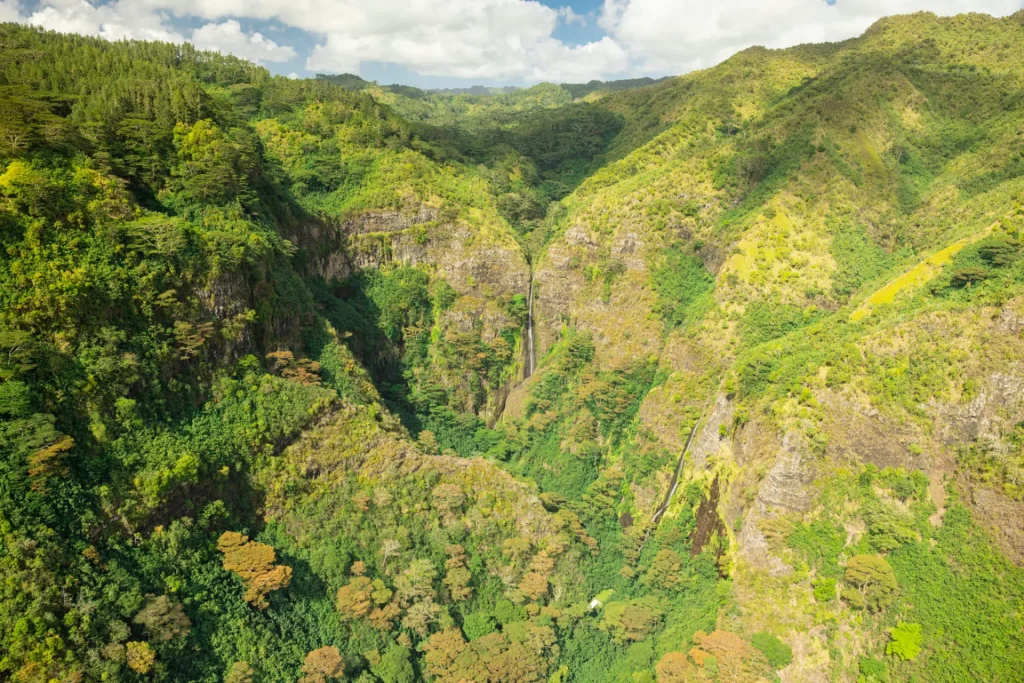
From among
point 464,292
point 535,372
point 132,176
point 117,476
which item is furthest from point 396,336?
point 117,476

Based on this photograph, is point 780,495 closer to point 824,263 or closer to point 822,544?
point 822,544

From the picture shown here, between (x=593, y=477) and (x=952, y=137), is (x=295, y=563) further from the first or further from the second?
(x=952, y=137)

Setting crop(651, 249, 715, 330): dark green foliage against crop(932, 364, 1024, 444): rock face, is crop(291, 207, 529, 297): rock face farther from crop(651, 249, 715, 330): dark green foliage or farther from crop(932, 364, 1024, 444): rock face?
crop(932, 364, 1024, 444): rock face

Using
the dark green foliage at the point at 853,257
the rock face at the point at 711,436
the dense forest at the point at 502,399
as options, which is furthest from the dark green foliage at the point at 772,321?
the rock face at the point at 711,436

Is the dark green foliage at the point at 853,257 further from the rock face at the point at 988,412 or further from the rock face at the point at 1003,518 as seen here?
the rock face at the point at 1003,518

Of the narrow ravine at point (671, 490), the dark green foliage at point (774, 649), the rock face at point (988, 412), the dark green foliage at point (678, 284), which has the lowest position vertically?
the dark green foliage at point (774, 649)

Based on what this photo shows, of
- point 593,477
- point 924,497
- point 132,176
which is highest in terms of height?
point 132,176
